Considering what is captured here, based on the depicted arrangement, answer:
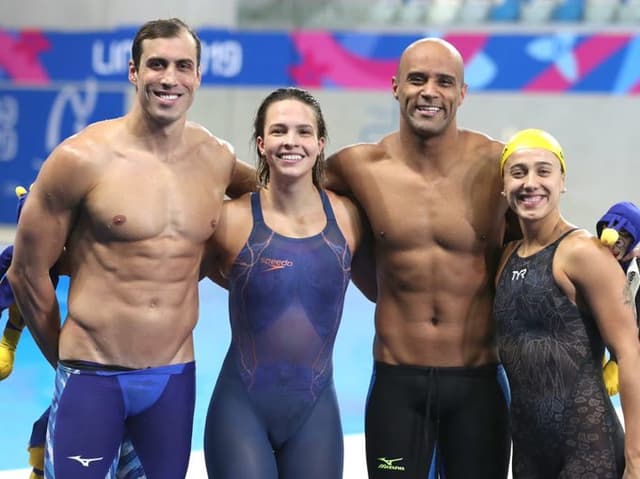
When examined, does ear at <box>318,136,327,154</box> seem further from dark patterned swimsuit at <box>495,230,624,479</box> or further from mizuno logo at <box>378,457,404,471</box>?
mizuno logo at <box>378,457,404,471</box>

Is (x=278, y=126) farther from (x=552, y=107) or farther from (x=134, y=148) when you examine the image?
(x=552, y=107)

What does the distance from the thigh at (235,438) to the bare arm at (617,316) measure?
1.26 m

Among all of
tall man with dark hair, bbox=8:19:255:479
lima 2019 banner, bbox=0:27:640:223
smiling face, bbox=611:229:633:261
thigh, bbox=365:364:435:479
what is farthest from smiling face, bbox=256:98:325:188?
lima 2019 banner, bbox=0:27:640:223

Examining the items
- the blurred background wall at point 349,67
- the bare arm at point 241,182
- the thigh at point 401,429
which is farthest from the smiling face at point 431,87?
the blurred background wall at point 349,67

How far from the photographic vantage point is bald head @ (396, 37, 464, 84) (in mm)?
4070

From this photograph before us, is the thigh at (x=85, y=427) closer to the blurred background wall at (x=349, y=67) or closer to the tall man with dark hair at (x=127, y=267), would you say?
the tall man with dark hair at (x=127, y=267)

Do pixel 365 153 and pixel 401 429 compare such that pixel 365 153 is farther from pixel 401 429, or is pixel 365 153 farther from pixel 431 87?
pixel 401 429

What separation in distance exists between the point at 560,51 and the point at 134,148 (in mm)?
10810

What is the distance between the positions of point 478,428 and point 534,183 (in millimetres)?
1039

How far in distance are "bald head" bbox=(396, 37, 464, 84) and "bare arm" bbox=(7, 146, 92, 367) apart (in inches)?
52.5

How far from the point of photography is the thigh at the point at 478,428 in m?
4.07

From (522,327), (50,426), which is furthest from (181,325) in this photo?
(522,327)

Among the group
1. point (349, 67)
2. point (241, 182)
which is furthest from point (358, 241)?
point (349, 67)

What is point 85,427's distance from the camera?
373cm
